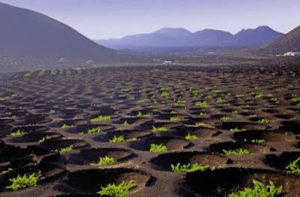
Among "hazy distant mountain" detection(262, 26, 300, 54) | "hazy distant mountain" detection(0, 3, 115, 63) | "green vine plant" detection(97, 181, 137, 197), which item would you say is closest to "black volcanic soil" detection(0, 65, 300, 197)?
"green vine plant" detection(97, 181, 137, 197)

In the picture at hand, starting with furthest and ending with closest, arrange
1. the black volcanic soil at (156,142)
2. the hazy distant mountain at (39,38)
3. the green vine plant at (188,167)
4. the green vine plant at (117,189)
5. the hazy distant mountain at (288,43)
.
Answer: the hazy distant mountain at (288,43), the hazy distant mountain at (39,38), the green vine plant at (188,167), the black volcanic soil at (156,142), the green vine plant at (117,189)

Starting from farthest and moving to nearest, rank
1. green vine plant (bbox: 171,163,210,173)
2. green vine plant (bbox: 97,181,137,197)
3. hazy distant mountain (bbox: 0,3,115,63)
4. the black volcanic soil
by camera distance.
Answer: hazy distant mountain (bbox: 0,3,115,63)
green vine plant (bbox: 171,163,210,173)
the black volcanic soil
green vine plant (bbox: 97,181,137,197)

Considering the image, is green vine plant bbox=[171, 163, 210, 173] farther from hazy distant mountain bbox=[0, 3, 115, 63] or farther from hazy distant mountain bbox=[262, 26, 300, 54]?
hazy distant mountain bbox=[262, 26, 300, 54]

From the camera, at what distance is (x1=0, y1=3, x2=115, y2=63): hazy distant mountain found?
65.9 metres

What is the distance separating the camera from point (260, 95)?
12812 millimetres

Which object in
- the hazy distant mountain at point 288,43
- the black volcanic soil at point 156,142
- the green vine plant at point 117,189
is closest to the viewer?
the green vine plant at point 117,189

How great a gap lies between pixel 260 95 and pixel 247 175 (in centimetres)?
914

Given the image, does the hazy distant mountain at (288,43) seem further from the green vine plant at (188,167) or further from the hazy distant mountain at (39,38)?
the green vine plant at (188,167)

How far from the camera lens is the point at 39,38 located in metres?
73.1

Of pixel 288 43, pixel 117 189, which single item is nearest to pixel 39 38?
pixel 288 43

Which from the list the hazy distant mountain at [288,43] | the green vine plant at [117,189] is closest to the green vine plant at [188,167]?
the green vine plant at [117,189]

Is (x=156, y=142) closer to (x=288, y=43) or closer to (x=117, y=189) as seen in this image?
(x=117, y=189)

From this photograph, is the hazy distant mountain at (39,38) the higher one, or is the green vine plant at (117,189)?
the hazy distant mountain at (39,38)

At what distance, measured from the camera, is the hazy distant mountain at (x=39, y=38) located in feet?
216
